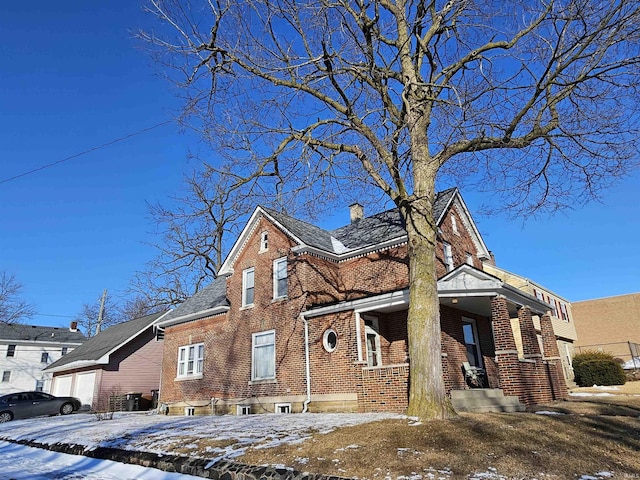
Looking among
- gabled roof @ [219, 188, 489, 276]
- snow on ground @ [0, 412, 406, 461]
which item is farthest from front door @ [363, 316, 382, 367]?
snow on ground @ [0, 412, 406, 461]

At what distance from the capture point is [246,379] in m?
16.7

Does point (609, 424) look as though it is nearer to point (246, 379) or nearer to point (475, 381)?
point (475, 381)

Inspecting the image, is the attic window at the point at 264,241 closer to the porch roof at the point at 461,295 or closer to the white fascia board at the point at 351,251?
the white fascia board at the point at 351,251

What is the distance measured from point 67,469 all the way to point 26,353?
3743 centimetres

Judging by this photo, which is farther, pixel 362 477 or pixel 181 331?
pixel 181 331

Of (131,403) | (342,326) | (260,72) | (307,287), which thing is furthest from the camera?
(131,403)

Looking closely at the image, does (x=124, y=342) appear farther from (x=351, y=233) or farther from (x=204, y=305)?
(x=351, y=233)

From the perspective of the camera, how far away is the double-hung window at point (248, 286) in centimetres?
1795

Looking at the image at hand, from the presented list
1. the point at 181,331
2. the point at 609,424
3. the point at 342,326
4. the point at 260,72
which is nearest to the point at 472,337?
the point at 342,326

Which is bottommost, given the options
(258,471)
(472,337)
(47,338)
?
(258,471)

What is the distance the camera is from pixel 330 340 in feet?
47.7

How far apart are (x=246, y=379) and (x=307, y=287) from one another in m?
4.38

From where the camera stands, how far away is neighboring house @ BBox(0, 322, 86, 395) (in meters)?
36.9

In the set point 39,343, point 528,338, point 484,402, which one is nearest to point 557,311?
point 528,338
